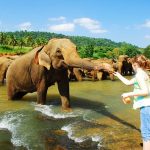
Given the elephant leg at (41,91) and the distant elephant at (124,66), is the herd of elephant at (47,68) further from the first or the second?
the distant elephant at (124,66)

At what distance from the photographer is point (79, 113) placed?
432 inches

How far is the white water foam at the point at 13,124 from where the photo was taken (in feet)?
24.8

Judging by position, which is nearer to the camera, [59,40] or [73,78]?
[59,40]

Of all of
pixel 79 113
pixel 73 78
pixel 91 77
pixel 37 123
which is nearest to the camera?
pixel 37 123

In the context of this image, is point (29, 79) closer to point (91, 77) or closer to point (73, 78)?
point (73, 78)

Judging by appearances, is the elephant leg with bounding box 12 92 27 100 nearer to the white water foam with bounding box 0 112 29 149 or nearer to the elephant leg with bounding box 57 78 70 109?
the elephant leg with bounding box 57 78 70 109

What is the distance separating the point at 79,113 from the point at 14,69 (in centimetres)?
383

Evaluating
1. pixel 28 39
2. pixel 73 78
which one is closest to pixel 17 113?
pixel 73 78

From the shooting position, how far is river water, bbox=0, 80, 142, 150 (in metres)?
7.30

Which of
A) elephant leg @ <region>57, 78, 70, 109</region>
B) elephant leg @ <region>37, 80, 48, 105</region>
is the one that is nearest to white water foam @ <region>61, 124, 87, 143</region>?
elephant leg @ <region>57, 78, 70, 109</region>

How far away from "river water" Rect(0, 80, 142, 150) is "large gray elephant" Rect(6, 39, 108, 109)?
0.53 metres

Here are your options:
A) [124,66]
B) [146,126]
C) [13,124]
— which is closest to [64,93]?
[13,124]

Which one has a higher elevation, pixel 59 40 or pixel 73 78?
pixel 59 40

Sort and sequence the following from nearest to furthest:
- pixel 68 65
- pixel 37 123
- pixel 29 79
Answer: pixel 37 123
pixel 68 65
pixel 29 79
